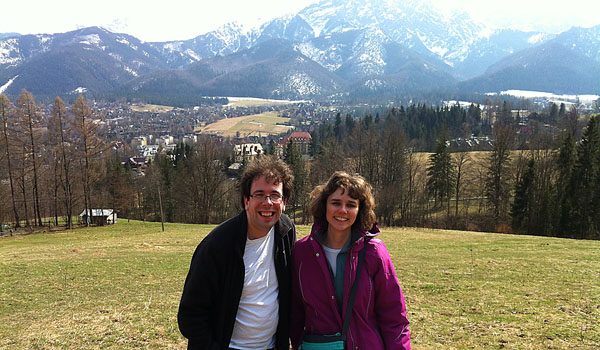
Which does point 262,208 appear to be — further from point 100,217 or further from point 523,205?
point 523,205

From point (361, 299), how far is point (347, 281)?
22cm

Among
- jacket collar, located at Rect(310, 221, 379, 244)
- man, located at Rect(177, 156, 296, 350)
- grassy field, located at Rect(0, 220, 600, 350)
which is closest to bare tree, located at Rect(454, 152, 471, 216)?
grassy field, located at Rect(0, 220, 600, 350)

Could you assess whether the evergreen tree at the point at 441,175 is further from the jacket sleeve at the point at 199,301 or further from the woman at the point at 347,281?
the jacket sleeve at the point at 199,301

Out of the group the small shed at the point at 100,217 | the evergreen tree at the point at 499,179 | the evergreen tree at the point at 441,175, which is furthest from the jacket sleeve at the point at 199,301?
the evergreen tree at the point at 441,175

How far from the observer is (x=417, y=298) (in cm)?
1127

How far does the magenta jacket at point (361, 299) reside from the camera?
378 centimetres

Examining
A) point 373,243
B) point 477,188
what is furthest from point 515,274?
point 477,188

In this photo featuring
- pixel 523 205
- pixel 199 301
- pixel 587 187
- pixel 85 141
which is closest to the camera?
pixel 199 301

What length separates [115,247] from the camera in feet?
80.2

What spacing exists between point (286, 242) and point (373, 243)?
3.08ft

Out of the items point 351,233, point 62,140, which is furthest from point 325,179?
point 351,233

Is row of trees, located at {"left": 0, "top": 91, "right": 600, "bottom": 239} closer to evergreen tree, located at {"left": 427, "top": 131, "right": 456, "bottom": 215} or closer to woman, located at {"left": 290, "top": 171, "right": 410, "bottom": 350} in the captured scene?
evergreen tree, located at {"left": 427, "top": 131, "right": 456, "bottom": 215}

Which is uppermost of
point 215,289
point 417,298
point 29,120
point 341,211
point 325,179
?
point 29,120

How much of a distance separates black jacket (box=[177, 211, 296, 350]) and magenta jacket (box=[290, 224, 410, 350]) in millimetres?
669
